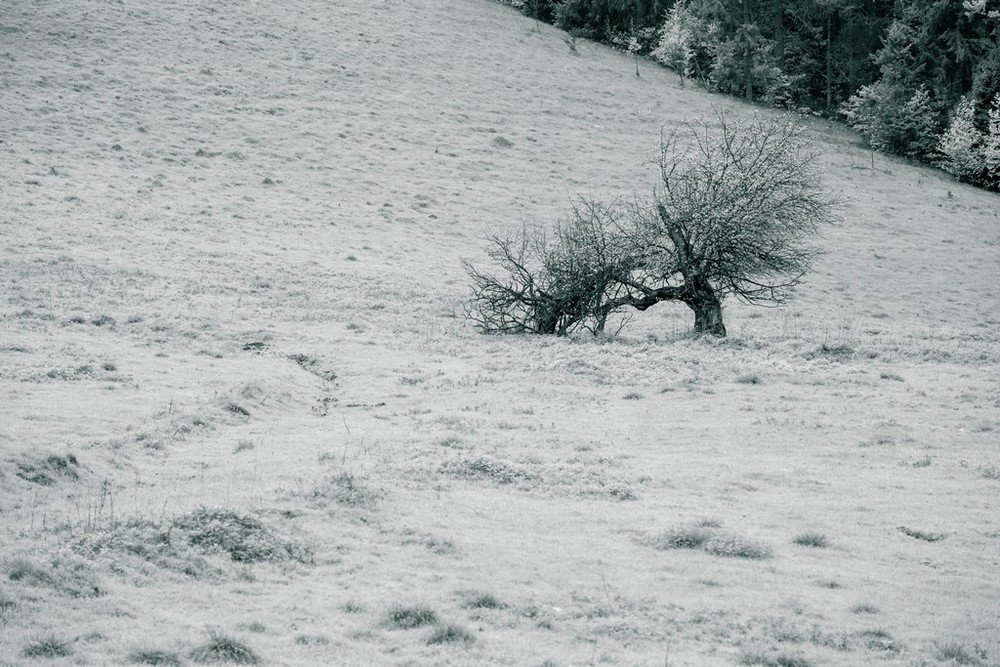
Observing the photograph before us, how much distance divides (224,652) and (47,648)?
130 cm

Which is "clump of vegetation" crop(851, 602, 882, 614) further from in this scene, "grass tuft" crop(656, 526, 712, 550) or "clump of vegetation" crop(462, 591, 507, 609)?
"clump of vegetation" crop(462, 591, 507, 609)

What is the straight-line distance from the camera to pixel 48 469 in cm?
1211

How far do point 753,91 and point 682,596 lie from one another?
6049 centimetres

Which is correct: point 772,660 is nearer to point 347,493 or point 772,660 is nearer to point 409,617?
point 409,617

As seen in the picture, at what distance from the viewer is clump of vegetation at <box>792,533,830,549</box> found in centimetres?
1136

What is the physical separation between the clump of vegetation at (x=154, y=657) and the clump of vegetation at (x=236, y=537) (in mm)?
2278

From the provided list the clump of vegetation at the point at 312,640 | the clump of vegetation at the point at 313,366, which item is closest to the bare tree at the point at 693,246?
the clump of vegetation at the point at 313,366

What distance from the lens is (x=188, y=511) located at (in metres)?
10.6

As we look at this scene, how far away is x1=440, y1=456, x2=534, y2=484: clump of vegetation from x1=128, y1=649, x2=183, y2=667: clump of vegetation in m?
6.34

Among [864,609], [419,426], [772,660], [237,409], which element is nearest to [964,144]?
[419,426]

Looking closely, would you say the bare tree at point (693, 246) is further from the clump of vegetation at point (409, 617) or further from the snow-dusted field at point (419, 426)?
the clump of vegetation at point (409, 617)

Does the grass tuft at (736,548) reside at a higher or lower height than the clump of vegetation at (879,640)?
lower

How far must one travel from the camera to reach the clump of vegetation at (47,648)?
7363 mm

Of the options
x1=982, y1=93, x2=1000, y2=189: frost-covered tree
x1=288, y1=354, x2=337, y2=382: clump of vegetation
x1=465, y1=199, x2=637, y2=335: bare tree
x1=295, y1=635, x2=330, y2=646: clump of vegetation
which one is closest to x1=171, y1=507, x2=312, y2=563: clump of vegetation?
x1=295, y1=635, x2=330, y2=646: clump of vegetation
